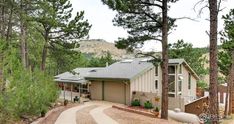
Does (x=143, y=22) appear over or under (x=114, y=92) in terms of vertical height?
over

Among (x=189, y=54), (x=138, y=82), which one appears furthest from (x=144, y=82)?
(x=189, y=54)

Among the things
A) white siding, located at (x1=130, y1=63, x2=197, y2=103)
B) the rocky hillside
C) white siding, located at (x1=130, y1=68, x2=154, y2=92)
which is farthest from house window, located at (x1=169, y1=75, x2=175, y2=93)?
the rocky hillside

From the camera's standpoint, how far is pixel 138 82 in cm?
2681

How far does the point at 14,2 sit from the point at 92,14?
1328 cm

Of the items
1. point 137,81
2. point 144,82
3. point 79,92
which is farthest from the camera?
point 79,92

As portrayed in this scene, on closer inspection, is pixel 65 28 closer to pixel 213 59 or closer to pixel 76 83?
A: pixel 76 83

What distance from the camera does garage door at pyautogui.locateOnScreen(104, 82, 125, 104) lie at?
88.8 feet

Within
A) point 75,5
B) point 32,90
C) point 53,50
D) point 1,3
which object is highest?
point 75,5

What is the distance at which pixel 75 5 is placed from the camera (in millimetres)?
31031

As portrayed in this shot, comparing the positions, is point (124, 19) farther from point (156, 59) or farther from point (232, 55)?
point (232, 55)

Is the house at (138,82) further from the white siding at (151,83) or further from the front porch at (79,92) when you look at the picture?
the front porch at (79,92)

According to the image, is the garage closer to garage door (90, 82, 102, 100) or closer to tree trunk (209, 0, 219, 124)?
garage door (90, 82, 102, 100)

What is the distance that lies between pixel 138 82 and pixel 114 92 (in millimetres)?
2725

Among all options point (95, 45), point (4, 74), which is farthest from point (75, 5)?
point (95, 45)
